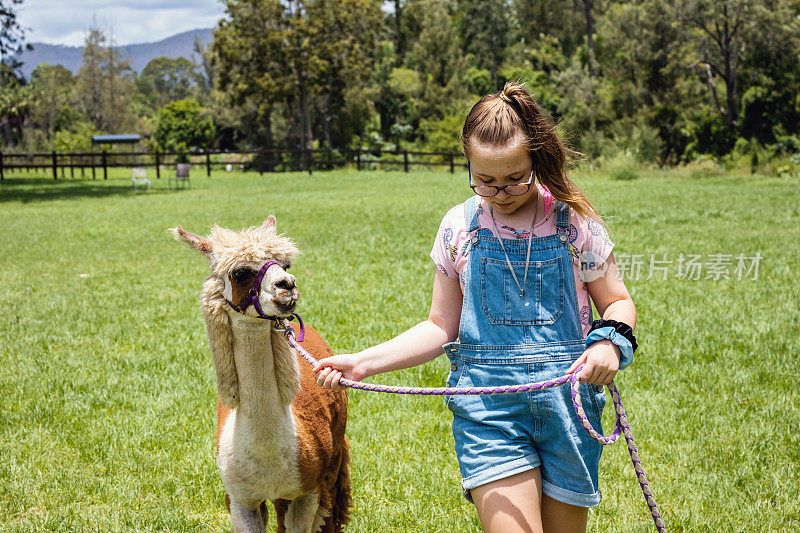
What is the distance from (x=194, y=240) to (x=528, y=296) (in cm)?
125

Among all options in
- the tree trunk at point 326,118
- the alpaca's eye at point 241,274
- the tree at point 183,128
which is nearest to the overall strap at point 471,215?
the alpaca's eye at point 241,274

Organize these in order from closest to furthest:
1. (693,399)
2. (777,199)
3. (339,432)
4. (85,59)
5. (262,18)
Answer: (339,432), (693,399), (777,199), (262,18), (85,59)

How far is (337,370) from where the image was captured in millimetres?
2566

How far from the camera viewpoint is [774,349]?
6.50 m

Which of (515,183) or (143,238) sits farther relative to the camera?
(143,238)

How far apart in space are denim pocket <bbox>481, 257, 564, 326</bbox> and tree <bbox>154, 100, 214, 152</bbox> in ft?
211

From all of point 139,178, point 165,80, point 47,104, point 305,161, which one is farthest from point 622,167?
point 165,80

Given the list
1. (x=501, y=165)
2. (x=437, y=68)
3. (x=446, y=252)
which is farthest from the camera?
(x=437, y=68)

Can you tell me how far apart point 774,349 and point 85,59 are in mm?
72190

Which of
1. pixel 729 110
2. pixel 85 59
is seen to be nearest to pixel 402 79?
pixel 729 110

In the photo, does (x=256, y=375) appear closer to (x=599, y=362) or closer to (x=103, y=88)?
(x=599, y=362)

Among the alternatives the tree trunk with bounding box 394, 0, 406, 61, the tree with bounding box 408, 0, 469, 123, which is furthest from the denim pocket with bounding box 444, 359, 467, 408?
the tree trunk with bounding box 394, 0, 406, 61

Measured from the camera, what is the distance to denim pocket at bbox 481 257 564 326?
2445 mm

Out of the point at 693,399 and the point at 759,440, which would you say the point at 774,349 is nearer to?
the point at 693,399
